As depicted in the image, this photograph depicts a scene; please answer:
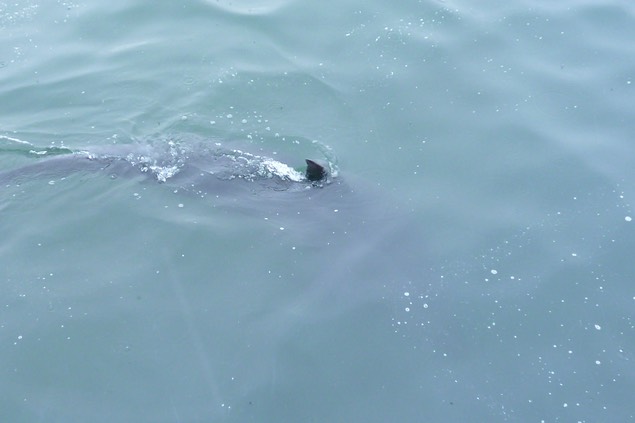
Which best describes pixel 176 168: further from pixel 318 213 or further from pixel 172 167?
pixel 318 213

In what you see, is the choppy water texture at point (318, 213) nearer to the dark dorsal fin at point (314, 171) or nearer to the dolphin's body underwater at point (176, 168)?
the dolphin's body underwater at point (176, 168)

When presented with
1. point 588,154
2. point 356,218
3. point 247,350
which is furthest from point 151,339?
point 588,154

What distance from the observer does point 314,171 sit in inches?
498

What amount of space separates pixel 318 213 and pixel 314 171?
83 centimetres

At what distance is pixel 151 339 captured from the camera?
10727 millimetres

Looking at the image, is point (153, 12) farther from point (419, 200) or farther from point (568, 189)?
point (568, 189)

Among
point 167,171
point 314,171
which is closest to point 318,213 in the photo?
point 314,171

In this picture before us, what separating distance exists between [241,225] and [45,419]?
15.7 feet

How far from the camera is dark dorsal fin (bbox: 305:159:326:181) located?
12391 millimetres

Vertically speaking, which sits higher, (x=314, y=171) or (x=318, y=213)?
Result: (x=314, y=171)

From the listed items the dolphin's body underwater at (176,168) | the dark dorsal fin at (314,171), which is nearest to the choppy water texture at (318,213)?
the dolphin's body underwater at (176,168)

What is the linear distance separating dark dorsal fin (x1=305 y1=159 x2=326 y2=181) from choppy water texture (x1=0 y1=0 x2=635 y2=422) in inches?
9.8

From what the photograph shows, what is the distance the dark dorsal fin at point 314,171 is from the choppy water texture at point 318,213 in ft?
0.82

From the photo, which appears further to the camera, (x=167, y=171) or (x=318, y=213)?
(x=167, y=171)
